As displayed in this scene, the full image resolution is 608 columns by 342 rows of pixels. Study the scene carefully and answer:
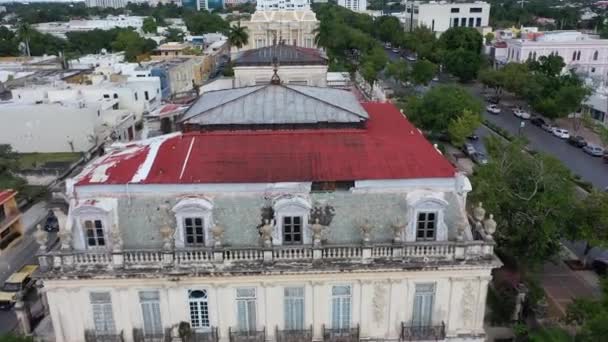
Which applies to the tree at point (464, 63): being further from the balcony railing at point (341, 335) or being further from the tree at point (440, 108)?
the balcony railing at point (341, 335)

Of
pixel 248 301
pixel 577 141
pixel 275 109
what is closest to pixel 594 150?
pixel 577 141

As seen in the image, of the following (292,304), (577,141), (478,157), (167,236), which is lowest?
(478,157)

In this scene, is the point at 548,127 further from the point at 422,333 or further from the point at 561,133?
the point at 422,333

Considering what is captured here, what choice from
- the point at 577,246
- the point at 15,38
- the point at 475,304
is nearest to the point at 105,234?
the point at 475,304

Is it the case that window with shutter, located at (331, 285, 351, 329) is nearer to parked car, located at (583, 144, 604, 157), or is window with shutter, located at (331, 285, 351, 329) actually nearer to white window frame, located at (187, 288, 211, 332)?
white window frame, located at (187, 288, 211, 332)

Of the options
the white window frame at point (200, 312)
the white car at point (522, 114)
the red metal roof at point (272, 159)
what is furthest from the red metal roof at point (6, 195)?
the white car at point (522, 114)

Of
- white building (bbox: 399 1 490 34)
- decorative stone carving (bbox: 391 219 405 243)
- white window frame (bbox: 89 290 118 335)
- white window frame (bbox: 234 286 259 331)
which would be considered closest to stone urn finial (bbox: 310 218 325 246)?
decorative stone carving (bbox: 391 219 405 243)
